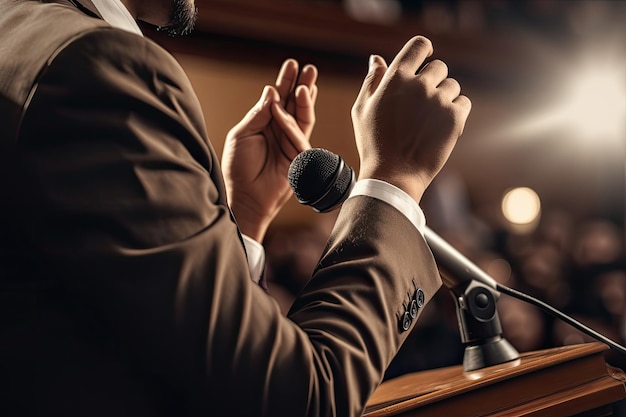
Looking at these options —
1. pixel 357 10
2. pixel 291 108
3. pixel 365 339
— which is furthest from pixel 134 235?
pixel 357 10

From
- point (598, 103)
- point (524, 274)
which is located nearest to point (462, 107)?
point (524, 274)

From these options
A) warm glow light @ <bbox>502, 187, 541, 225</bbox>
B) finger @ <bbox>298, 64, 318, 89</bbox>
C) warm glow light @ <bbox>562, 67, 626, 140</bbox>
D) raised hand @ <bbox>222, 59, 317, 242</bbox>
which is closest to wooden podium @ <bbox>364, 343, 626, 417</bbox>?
raised hand @ <bbox>222, 59, 317, 242</bbox>

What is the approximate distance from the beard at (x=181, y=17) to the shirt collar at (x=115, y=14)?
0.45 ft

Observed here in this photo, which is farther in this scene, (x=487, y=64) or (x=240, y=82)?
(x=487, y=64)

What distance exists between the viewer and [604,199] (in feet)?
13.1

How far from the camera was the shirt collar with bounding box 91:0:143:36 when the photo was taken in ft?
2.08

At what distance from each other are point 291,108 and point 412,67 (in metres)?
0.32

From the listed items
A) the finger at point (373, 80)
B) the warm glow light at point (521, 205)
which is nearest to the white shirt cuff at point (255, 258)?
the finger at point (373, 80)

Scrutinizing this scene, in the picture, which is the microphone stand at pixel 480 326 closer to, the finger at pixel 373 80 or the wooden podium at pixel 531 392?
the wooden podium at pixel 531 392

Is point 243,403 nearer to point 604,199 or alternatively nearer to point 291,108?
point 291,108

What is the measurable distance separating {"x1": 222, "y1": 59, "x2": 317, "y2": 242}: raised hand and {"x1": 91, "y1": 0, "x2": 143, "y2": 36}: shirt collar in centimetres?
24

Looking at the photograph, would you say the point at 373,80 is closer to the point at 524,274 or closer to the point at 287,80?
the point at 287,80

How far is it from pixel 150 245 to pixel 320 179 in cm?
25

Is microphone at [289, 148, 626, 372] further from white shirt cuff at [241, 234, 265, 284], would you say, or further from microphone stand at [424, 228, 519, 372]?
white shirt cuff at [241, 234, 265, 284]
